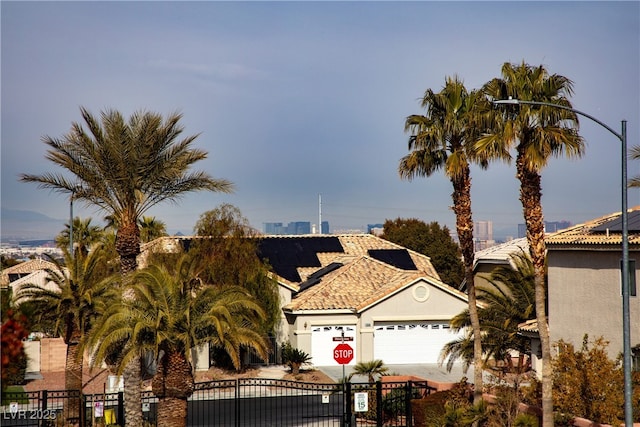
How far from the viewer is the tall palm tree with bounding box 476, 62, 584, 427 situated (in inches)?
861

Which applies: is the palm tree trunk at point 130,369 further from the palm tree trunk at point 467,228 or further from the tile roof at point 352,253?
the tile roof at point 352,253

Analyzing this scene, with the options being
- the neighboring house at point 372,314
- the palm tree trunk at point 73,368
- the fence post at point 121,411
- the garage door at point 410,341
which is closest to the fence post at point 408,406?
the fence post at point 121,411

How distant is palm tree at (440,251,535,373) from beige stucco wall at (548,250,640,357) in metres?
2.43

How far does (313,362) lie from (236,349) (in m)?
18.3

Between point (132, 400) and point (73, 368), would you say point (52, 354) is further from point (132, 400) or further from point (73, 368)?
point (132, 400)

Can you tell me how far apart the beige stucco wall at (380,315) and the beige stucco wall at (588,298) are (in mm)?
12775

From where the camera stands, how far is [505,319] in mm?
33562

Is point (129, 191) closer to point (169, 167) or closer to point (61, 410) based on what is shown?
point (169, 167)

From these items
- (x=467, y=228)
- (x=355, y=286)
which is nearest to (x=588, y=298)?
(x=467, y=228)

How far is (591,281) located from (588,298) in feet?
1.93

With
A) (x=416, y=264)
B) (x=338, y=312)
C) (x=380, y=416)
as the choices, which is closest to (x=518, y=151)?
(x=380, y=416)

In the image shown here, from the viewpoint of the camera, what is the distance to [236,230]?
42.8 meters

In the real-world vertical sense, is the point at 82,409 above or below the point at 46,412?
above

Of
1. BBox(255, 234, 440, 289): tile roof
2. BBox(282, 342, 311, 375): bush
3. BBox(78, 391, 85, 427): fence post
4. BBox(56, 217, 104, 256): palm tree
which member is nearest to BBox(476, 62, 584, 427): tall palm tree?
BBox(78, 391, 85, 427): fence post
